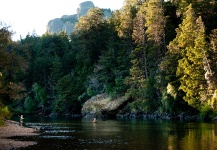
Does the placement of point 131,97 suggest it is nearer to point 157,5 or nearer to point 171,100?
point 171,100

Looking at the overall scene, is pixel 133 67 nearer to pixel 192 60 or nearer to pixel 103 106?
pixel 103 106

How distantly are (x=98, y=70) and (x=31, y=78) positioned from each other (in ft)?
113

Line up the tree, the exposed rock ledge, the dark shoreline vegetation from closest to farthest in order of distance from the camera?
the tree < the dark shoreline vegetation < the exposed rock ledge

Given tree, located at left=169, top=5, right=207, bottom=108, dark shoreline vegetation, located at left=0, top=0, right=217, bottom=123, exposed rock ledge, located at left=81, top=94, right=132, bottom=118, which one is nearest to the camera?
tree, located at left=169, top=5, right=207, bottom=108

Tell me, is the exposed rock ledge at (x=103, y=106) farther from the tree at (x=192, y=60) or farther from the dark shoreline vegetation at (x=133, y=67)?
the tree at (x=192, y=60)

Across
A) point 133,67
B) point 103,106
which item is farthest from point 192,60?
point 103,106

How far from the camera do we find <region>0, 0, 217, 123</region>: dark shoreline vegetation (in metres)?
63.2

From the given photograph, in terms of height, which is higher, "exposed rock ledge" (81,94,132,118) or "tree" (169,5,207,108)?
"tree" (169,5,207,108)

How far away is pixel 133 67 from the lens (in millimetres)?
78000

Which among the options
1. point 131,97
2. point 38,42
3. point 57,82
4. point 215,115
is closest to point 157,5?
point 131,97

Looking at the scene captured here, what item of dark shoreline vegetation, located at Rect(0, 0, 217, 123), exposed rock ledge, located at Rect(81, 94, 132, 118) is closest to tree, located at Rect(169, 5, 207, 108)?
dark shoreline vegetation, located at Rect(0, 0, 217, 123)

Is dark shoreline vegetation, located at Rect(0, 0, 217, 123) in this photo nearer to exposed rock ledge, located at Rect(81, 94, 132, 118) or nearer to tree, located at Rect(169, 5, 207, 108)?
tree, located at Rect(169, 5, 207, 108)

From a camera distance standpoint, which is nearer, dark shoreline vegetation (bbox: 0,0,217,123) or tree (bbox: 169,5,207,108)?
tree (bbox: 169,5,207,108)

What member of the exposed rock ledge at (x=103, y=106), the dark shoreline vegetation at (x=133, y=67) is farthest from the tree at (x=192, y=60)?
the exposed rock ledge at (x=103, y=106)
